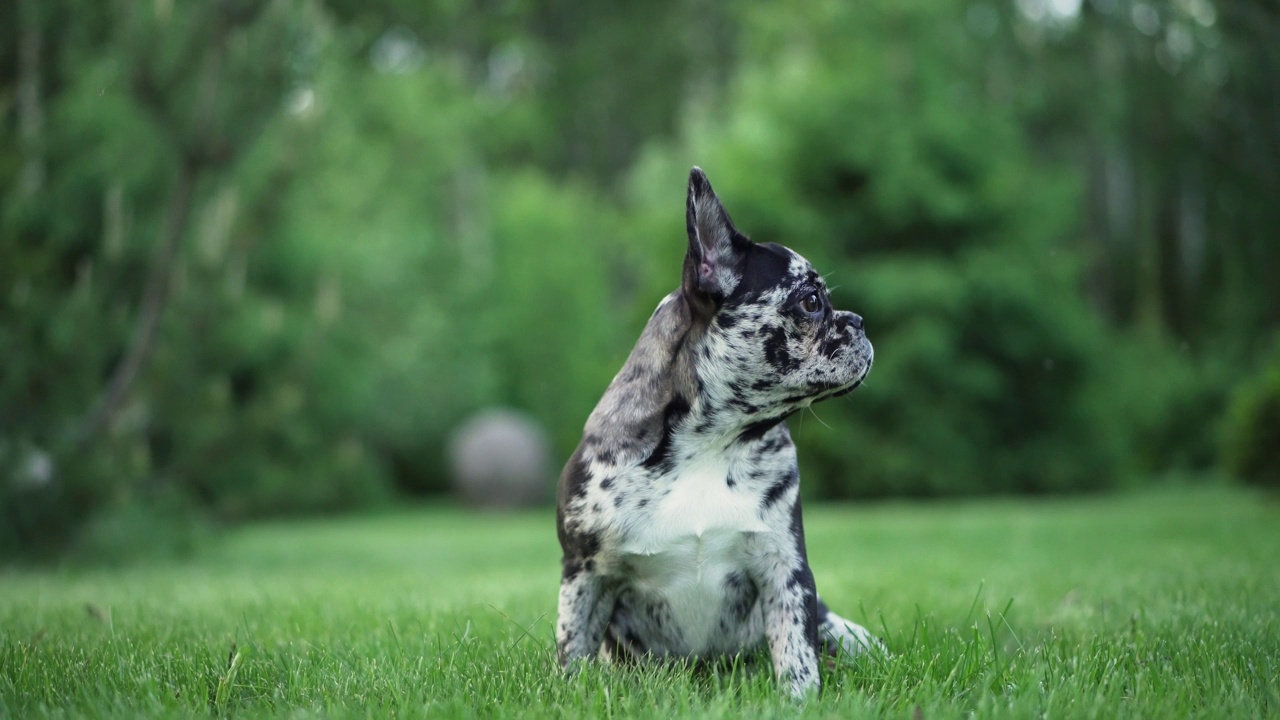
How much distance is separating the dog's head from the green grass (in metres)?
0.78

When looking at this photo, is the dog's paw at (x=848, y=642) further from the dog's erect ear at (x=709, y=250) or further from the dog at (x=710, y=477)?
the dog's erect ear at (x=709, y=250)

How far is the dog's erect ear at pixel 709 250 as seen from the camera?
2.94m

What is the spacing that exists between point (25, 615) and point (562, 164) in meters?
32.3

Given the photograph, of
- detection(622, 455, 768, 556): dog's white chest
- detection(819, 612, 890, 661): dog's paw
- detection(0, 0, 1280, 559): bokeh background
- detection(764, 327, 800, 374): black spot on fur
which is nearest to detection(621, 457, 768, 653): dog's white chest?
detection(622, 455, 768, 556): dog's white chest

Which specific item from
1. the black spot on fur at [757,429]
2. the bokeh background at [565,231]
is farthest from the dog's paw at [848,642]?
the bokeh background at [565,231]

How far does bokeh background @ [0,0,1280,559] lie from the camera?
8.14 metres

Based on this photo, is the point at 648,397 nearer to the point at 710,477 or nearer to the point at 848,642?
the point at 710,477

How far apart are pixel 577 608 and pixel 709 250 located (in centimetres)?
108

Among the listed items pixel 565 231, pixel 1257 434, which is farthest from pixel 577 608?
pixel 565 231

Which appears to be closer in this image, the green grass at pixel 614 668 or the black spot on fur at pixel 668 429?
the green grass at pixel 614 668

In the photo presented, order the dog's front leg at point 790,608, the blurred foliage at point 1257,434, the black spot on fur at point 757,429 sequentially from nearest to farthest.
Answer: the dog's front leg at point 790,608, the black spot on fur at point 757,429, the blurred foliage at point 1257,434

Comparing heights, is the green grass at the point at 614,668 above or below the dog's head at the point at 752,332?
below

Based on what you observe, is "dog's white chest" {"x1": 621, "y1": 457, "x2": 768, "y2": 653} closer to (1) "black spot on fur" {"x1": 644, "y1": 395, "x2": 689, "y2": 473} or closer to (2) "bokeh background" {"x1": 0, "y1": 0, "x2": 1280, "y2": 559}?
(1) "black spot on fur" {"x1": 644, "y1": 395, "x2": 689, "y2": 473}

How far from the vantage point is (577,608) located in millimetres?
2953
